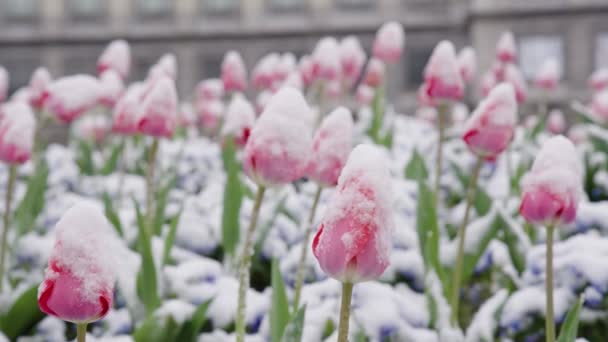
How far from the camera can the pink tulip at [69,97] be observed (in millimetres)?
2045

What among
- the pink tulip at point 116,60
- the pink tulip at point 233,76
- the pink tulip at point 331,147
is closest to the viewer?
the pink tulip at point 331,147

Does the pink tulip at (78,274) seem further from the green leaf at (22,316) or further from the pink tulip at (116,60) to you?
the pink tulip at (116,60)

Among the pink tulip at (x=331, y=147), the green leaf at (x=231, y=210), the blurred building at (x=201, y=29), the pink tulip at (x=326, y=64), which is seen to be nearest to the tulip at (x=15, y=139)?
the green leaf at (x=231, y=210)

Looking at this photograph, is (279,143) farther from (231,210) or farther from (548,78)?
(548,78)

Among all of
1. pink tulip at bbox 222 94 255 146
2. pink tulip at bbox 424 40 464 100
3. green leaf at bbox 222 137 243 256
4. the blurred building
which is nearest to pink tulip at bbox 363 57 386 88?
pink tulip at bbox 222 94 255 146

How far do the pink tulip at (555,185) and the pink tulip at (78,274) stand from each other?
0.56 meters

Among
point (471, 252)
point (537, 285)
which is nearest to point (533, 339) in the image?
point (537, 285)

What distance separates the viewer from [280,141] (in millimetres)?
978

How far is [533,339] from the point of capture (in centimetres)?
133

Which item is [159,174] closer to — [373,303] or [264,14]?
[373,303]

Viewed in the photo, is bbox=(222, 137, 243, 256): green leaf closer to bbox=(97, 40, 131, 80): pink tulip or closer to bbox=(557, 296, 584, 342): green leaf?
bbox=(557, 296, 584, 342): green leaf

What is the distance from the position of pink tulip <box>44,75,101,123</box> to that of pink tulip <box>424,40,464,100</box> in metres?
0.95

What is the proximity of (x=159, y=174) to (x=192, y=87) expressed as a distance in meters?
17.5

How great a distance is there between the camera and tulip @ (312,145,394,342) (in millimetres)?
726
